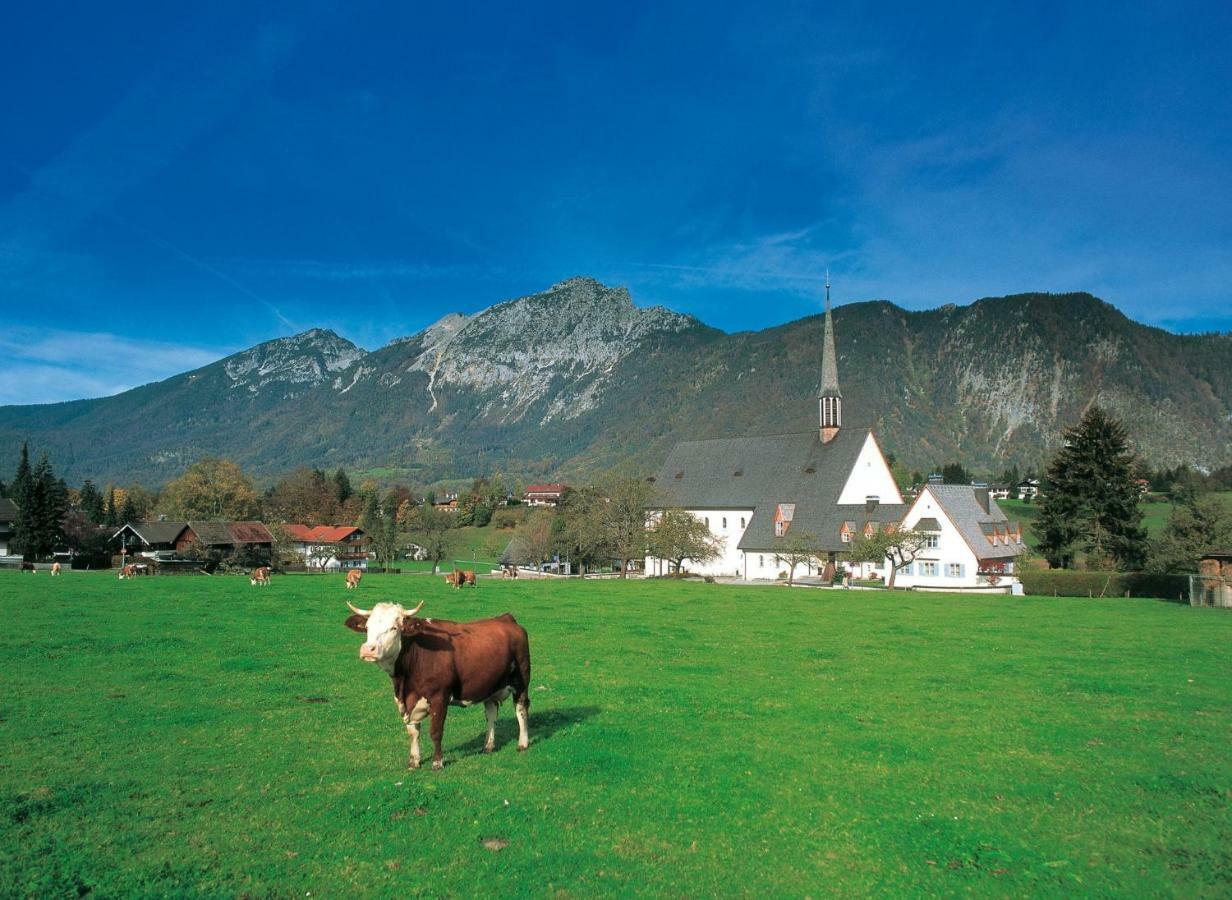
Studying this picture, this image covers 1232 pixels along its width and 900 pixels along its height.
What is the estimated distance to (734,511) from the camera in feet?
271

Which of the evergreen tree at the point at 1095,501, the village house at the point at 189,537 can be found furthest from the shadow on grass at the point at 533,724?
the village house at the point at 189,537

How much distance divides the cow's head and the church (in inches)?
2307

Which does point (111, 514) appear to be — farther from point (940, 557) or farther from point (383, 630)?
point (383, 630)

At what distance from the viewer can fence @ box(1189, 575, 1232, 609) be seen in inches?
1581

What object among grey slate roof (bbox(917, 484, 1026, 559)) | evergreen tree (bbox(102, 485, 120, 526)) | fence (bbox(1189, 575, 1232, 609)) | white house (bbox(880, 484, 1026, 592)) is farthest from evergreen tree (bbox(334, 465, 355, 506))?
fence (bbox(1189, 575, 1232, 609))

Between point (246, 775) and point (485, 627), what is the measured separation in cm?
357

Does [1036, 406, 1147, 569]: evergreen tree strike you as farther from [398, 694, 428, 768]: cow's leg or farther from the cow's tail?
[398, 694, 428, 768]: cow's leg

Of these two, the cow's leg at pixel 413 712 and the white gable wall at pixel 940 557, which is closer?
the cow's leg at pixel 413 712

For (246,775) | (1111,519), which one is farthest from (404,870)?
(1111,519)

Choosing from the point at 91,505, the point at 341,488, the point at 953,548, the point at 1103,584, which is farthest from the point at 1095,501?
the point at 91,505

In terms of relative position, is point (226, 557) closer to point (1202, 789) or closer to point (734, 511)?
point (734, 511)

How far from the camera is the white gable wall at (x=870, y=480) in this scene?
7575 cm

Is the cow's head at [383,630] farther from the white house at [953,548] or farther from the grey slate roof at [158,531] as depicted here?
the grey slate roof at [158,531]

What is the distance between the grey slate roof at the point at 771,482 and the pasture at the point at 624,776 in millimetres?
52225
